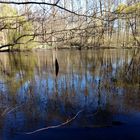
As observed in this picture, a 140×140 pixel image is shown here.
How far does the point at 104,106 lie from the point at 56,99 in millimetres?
1948

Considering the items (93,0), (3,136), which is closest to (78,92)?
(3,136)

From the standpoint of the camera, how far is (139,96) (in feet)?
36.4

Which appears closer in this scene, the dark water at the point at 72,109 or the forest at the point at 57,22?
the forest at the point at 57,22

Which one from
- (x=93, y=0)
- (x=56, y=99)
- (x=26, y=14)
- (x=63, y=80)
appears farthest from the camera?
(x=63, y=80)

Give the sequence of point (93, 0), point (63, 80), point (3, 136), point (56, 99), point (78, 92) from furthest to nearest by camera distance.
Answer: point (63, 80) → point (78, 92) → point (56, 99) → point (3, 136) → point (93, 0)

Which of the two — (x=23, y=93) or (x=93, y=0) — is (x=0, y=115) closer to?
(x=23, y=93)

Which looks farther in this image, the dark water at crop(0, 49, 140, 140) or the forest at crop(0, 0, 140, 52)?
the dark water at crop(0, 49, 140, 140)

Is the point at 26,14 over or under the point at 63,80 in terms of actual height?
over

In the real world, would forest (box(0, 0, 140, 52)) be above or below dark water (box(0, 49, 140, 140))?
above

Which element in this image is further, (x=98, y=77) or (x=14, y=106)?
(x=98, y=77)

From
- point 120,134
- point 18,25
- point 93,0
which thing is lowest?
point 120,134

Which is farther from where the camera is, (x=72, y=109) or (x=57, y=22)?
(x=72, y=109)

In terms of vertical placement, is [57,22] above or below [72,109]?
above

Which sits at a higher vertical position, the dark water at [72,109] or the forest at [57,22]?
the forest at [57,22]
